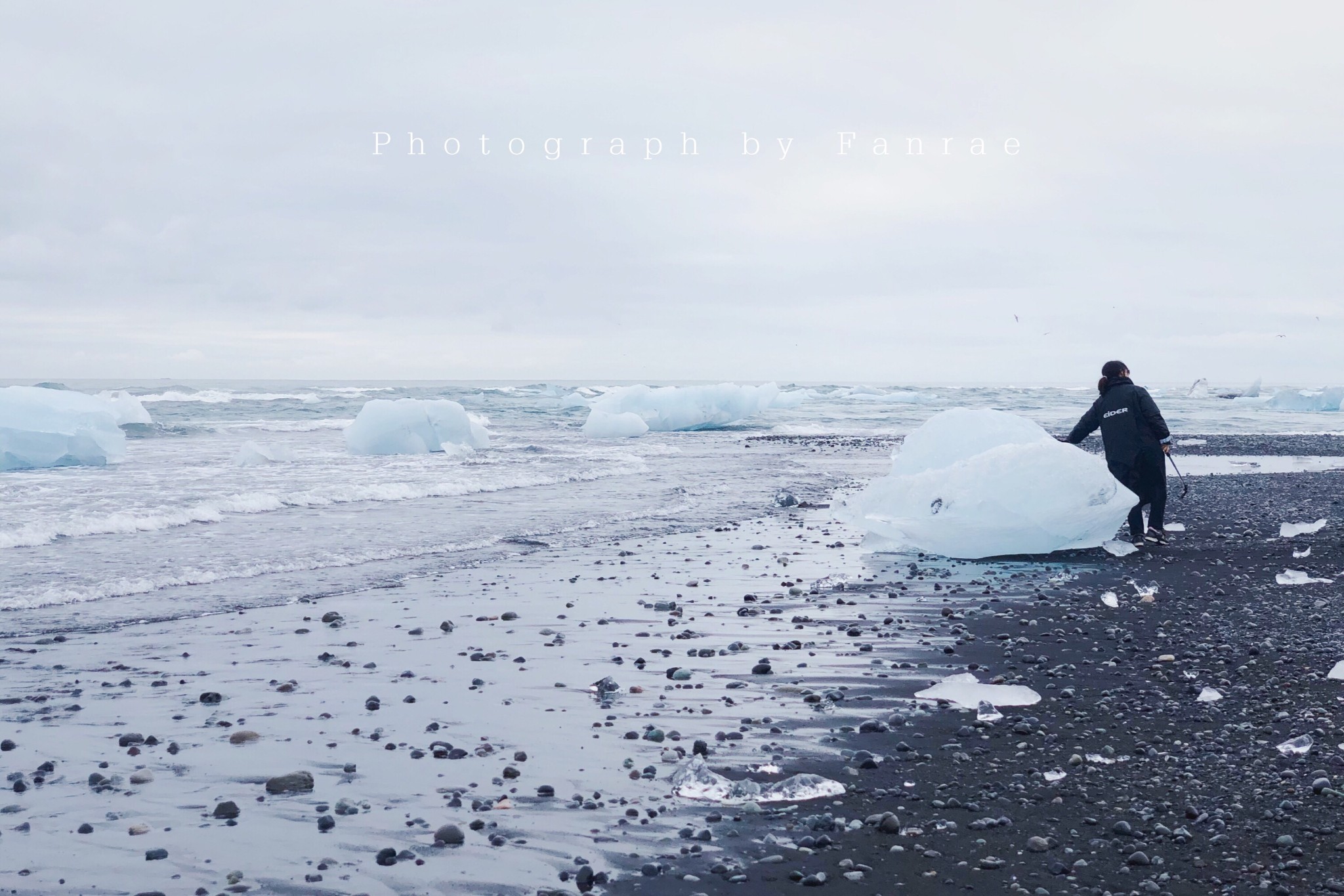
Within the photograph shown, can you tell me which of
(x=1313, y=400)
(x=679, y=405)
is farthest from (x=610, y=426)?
(x=1313, y=400)

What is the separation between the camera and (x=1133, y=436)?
9500 millimetres

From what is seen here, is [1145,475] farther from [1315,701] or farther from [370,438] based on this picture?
[370,438]

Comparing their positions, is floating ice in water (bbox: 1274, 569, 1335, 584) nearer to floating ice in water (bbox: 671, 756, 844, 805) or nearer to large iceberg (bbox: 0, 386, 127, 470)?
floating ice in water (bbox: 671, 756, 844, 805)

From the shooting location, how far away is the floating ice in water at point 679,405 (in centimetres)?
3631

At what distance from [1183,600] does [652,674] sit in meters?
4.21

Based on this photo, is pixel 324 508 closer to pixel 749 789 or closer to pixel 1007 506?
pixel 1007 506

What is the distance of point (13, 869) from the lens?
319 centimetres

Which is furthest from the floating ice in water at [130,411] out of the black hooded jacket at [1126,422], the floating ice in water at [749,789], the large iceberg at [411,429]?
the floating ice in water at [749,789]

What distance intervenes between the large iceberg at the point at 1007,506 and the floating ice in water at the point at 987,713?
15.3ft

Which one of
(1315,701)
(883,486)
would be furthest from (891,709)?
(883,486)

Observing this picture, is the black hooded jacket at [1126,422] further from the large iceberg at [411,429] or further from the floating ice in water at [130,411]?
the floating ice in water at [130,411]

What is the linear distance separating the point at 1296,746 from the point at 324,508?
12.0 meters

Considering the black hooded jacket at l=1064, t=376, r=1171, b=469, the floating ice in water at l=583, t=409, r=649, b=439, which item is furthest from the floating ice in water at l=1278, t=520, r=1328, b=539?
the floating ice in water at l=583, t=409, r=649, b=439

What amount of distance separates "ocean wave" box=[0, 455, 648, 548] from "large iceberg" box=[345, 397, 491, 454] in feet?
21.4
